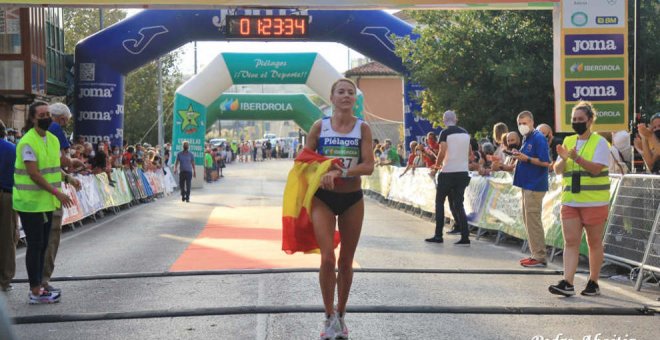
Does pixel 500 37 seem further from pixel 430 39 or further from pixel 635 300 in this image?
pixel 635 300

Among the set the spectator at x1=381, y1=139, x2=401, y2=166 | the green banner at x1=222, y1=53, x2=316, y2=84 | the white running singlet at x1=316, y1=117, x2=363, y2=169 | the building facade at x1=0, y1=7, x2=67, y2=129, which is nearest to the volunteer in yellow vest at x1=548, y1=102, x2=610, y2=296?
the white running singlet at x1=316, y1=117, x2=363, y2=169

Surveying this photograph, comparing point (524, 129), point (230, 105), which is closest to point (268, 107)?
point (230, 105)

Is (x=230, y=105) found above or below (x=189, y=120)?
above

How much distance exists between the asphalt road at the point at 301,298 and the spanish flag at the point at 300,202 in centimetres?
66

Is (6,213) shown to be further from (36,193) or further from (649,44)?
(649,44)

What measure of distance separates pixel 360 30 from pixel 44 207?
1858 cm

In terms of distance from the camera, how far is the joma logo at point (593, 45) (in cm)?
1465

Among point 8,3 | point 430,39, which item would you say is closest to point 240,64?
point 430,39

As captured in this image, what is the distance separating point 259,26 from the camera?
2319cm

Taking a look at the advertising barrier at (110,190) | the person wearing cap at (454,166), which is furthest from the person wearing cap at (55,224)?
the advertising barrier at (110,190)

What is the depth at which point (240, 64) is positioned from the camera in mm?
33375

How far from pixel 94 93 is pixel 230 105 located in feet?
76.5

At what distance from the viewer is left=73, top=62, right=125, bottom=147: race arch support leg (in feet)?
83.6

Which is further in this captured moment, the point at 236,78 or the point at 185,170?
the point at 236,78
